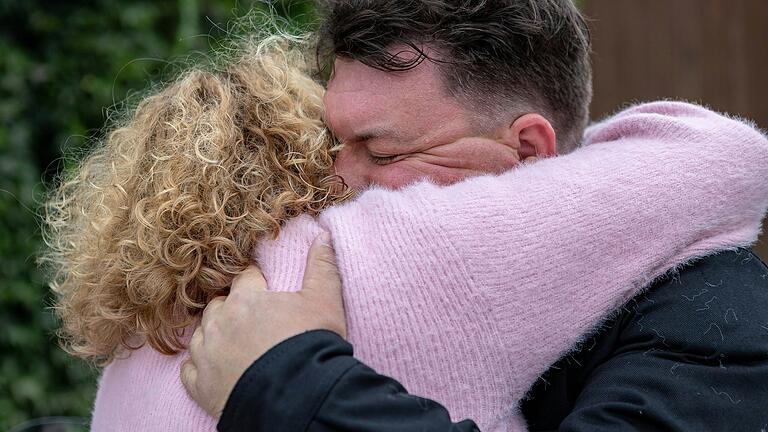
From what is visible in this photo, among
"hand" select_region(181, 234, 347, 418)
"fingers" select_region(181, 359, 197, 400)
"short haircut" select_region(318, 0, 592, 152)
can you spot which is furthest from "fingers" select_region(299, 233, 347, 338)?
"short haircut" select_region(318, 0, 592, 152)

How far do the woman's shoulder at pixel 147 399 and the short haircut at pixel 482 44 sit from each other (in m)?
0.78

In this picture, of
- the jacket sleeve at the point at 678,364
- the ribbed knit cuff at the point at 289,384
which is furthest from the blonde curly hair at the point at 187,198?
the jacket sleeve at the point at 678,364

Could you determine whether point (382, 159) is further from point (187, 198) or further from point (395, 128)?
point (187, 198)

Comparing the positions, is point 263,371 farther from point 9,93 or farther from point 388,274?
point 9,93

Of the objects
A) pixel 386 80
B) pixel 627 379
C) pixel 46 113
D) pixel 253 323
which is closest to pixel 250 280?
pixel 253 323

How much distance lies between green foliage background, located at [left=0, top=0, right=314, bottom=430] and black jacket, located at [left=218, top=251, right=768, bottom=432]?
6.70 ft

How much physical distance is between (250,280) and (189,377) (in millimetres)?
205

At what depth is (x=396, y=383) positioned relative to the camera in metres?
1.54

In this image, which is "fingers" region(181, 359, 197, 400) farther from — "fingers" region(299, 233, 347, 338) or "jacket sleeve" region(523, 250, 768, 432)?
"jacket sleeve" region(523, 250, 768, 432)

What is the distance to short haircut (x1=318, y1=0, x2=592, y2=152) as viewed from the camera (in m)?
1.99

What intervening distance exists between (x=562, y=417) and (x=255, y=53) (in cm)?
108

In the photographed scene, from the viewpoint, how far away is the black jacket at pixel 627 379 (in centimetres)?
147

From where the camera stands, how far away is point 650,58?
567cm

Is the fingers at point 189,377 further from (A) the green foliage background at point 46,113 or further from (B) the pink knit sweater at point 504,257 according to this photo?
(A) the green foliage background at point 46,113
